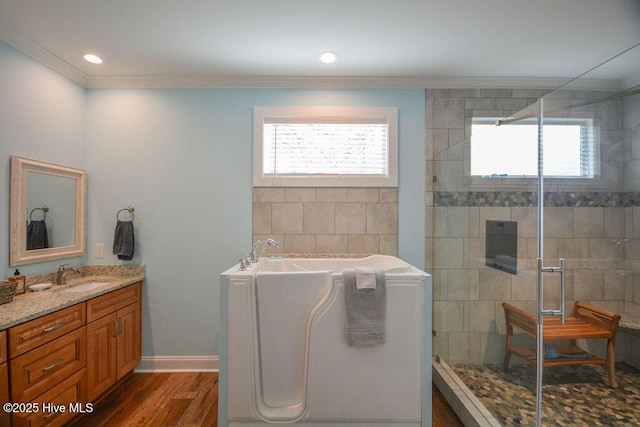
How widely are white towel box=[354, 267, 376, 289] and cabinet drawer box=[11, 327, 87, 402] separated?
1.81 metres

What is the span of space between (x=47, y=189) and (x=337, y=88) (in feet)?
8.09

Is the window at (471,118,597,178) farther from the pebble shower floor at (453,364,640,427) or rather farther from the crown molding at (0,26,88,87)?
the crown molding at (0,26,88,87)

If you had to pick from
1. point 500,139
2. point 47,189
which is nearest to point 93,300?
point 47,189

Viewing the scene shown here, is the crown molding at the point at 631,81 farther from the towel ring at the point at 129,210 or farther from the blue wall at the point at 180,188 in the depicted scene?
the towel ring at the point at 129,210

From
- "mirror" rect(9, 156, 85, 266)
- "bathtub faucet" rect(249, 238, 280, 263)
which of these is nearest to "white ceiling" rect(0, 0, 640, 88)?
"mirror" rect(9, 156, 85, 266)

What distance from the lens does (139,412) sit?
2111 mm

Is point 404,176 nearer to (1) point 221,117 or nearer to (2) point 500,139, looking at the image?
(2) point 500,139

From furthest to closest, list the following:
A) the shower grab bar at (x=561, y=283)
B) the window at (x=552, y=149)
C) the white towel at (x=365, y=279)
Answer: the white towel at (x=365, y=279) < the window at (x=552, y=149) < the shower grab bar at (x=561, y=283)

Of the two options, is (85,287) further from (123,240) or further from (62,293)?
(123,240)

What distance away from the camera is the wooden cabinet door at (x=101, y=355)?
2035mm

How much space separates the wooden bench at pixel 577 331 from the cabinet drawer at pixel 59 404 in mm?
2708

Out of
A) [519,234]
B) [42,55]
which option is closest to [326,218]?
[519,234]

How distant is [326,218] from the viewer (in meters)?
2.72

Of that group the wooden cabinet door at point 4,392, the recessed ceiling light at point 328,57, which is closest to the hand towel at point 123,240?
the wooden cabinet door at point 4,392
